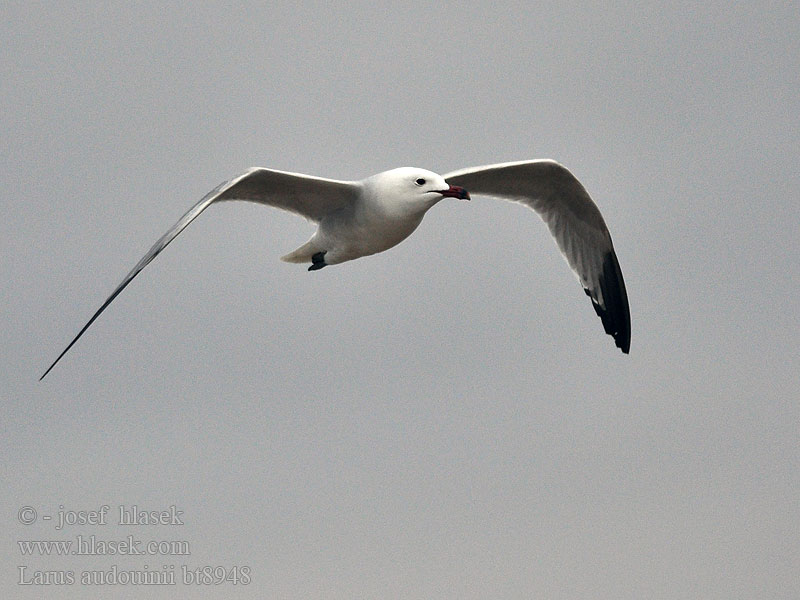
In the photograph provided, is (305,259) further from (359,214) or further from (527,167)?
(527,167)

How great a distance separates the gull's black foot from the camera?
16.5 metres

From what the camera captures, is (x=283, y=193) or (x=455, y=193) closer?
(x=455, y=193)

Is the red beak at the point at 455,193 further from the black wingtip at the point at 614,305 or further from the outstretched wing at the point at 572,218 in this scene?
the black wingtip at the point at 614,305

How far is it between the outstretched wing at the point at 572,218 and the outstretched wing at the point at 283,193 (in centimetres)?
190

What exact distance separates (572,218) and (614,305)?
174cm

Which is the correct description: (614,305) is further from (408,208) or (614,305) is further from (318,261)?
(408,208)

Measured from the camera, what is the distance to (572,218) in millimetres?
18734

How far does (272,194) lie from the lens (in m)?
16.4

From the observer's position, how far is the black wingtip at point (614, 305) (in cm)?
1916

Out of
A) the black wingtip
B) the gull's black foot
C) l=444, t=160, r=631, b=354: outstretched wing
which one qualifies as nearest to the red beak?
l=444, t=160, r=631, b=354: outstretched wing

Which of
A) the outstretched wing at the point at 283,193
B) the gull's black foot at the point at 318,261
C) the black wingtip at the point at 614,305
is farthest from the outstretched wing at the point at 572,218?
the gull's black foot at the point at 318,261

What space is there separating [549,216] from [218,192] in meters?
6.02

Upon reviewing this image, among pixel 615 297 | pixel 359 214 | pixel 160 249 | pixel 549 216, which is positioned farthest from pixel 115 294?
pixel 615 297

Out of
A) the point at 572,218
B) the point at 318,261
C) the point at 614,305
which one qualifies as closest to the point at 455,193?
the point at 318,261
